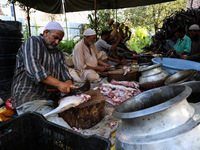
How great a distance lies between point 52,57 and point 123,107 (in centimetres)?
160

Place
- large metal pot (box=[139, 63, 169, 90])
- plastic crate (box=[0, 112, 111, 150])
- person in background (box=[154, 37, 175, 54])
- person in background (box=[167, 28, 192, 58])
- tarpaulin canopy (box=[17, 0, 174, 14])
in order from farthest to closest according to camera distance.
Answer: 1. person in background (box=[154, 37, 175, 54])
2. tarpaulin canopy (box=[17, 0, 174, 14])
3. person in background (box=[167, 28, 192, 58])
4. large metal pot (box=[139, 63, 169, 90])
5. plastic crate (box=[0, 112, 111, 150])

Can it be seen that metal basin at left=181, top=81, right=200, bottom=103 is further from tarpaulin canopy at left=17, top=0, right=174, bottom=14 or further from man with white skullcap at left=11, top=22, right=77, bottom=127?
tarpaulin canopy at left=17, top=0, right=174, bottom=14

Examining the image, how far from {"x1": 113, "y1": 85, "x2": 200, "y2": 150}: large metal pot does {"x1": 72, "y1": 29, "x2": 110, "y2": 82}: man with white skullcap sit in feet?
12.1

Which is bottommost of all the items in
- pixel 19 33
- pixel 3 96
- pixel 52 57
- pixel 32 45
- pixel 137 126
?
pixel 3 96

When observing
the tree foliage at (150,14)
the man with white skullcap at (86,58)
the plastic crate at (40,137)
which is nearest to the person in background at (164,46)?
the man with white skullcap at (86,58)

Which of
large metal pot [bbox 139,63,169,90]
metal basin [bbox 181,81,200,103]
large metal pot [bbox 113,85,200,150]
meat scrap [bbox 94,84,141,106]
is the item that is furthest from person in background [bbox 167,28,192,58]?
large metal pot [bbox 113,85,200,150]

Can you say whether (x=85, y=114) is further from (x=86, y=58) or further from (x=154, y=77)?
(x=86, y=58)

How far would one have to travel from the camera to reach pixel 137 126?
48.9 inches

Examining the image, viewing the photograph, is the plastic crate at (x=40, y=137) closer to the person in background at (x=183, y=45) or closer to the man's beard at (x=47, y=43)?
the man's beard at (x=47, y=43)

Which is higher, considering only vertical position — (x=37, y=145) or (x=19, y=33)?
(x=19, y=33)

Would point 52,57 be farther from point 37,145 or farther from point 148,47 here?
point 148,47

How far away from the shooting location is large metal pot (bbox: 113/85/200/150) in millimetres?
1103

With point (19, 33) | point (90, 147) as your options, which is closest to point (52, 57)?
point (90, 147)

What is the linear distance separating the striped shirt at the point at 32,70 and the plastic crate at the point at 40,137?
839mm
